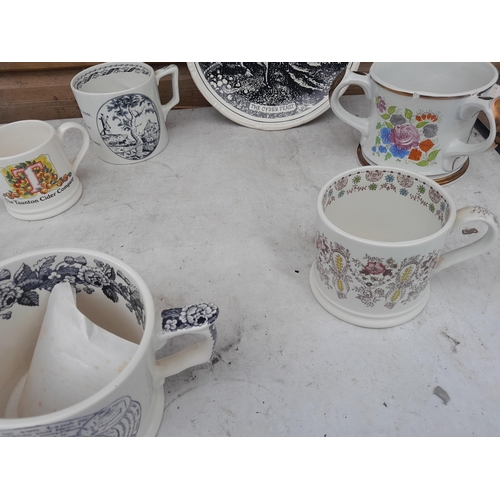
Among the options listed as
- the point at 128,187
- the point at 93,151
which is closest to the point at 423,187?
the point at 128,187

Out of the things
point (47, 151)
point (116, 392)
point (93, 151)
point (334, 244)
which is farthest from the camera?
point (93, 151)

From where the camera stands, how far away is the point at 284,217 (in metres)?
0.56

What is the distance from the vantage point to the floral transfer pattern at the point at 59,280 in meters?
0.36

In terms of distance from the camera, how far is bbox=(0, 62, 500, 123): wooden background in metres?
0.70

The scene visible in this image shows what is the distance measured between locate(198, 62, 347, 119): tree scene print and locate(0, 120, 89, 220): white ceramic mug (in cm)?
23

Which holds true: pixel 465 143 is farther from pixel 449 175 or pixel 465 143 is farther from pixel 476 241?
pixel 476 241

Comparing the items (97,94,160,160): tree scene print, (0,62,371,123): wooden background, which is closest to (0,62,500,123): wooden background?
(0,62,371,123): wooden background

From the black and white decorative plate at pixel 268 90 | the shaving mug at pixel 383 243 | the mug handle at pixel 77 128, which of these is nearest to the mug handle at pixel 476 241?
the shaving mug at pixel 383 243

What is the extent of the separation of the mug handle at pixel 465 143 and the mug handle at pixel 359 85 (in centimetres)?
11

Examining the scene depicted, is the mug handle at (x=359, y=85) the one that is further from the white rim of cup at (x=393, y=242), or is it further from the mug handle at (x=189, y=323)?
the mug handle at (x=189, y=323)

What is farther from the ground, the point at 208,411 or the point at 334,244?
the point at 334,244

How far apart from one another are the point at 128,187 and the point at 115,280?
0.95ft

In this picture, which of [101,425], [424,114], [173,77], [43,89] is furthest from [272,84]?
[101,425]

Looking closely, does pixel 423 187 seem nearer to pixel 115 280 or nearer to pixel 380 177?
pixel 380 177
